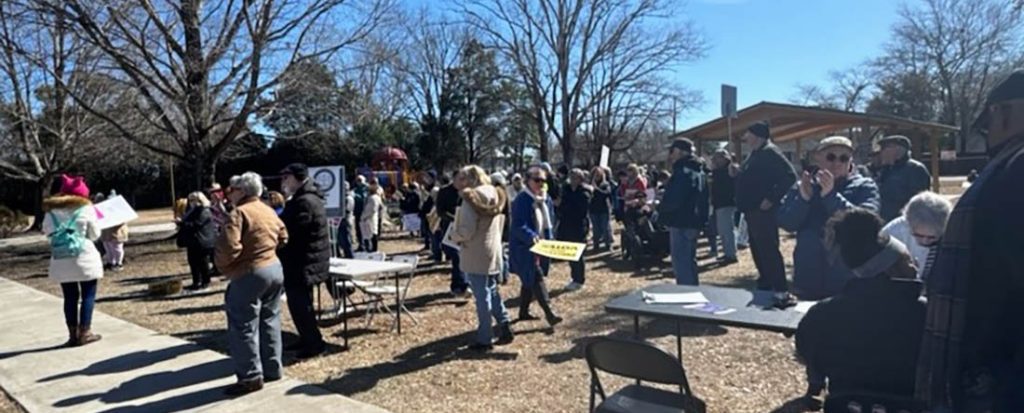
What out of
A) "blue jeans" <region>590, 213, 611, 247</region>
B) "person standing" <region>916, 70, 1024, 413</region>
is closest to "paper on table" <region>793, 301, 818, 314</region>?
"person standing" <region>916, 70, 1024, 413</region>

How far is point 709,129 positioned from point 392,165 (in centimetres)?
1924

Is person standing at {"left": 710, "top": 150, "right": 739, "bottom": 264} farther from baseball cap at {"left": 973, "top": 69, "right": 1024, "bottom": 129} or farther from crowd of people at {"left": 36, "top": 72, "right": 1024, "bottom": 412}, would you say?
baseball cap at {"left": 973, "top": 69, "right": 1024, "bottom": 129}

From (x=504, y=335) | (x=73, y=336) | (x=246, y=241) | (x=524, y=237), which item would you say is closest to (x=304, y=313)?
(x=246, y=241)

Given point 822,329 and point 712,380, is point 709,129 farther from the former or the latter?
point 822,329

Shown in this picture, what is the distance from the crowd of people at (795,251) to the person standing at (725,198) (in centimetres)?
3

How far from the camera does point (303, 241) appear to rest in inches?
225

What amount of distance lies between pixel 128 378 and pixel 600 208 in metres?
7.95

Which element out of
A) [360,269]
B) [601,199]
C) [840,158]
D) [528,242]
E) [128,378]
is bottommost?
[128,378]

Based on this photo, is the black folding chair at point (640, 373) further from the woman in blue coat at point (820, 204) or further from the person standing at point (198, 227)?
the person standing at point (198, 227)

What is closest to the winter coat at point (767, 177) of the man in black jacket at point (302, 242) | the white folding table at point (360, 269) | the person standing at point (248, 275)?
the white folding table at point (360, 269)

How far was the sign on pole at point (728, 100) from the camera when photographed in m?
9.02

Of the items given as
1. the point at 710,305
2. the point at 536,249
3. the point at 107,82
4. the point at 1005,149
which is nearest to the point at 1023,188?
the point at 1005,149

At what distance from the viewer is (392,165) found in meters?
33.3

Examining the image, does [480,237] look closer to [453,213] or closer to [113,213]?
[453,213]
